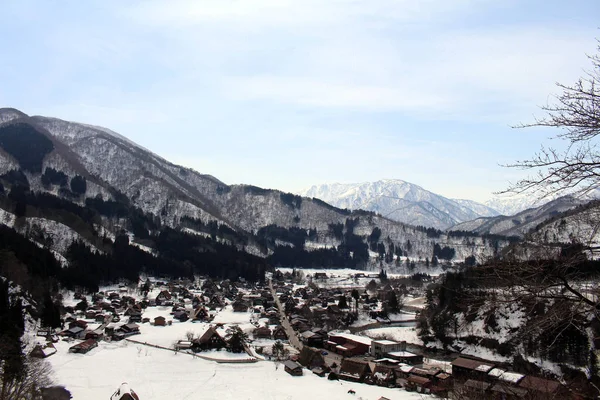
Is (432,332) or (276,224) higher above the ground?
(276,224)

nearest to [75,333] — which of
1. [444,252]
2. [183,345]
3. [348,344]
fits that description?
[183,345]

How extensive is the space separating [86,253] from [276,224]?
12021cm

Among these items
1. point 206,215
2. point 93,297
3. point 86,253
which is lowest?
point 93,297

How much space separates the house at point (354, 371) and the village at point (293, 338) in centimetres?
8

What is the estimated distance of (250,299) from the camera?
239 feet

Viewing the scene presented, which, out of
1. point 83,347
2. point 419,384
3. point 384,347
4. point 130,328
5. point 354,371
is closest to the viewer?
point 419,384

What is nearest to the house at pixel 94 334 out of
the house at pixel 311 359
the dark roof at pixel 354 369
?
the house at pixel 311 359

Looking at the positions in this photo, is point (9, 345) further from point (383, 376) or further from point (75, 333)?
point (383, 376)

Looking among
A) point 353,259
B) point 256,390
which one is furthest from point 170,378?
point 353,259

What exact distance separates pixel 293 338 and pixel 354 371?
1539 cm

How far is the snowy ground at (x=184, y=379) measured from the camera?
87.4 ft

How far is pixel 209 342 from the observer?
40.5 meters

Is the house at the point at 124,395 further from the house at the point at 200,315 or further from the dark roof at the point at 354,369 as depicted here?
the house at the point at 200,315

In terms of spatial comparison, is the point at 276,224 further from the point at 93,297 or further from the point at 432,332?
the point at 432,332
